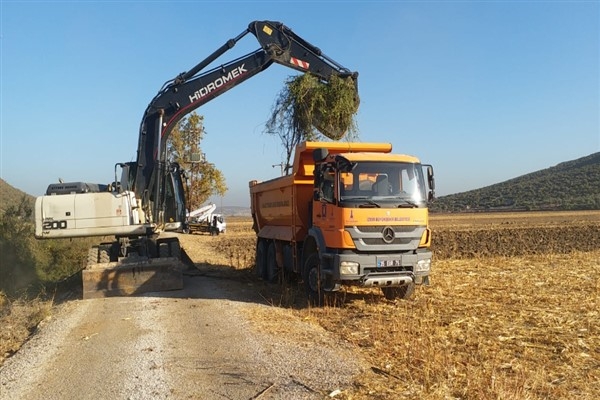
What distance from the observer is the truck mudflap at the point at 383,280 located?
959 centimetres

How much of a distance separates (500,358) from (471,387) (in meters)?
1.36

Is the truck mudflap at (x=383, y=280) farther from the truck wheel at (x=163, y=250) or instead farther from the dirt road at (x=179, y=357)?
the truck wheel at (x=163, y=250)

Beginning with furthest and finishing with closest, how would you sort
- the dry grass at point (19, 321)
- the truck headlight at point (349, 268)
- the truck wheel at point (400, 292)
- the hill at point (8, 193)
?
the hill at point (8, 193)
the truck wheel at point (400, 292)
the truck headlight at point (349, 268)
the dry grass at point (19, 321)

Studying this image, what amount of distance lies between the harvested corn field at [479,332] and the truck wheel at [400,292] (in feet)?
0.55

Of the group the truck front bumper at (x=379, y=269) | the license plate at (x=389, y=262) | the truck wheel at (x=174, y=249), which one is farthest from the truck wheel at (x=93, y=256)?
the license plate at (x=389, y=262)

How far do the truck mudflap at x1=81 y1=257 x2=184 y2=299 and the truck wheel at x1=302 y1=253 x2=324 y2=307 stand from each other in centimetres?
342

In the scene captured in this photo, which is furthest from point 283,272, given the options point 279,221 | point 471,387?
point 471,387

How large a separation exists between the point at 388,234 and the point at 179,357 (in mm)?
4542

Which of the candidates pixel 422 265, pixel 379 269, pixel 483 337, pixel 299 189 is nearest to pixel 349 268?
pixel 379 269

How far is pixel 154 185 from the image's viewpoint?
14125mm

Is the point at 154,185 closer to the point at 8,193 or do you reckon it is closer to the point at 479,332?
the point at 479,332

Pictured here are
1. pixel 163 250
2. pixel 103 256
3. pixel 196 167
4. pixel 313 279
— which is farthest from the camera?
pixel 196 167

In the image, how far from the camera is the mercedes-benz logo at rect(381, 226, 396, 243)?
9.66 m

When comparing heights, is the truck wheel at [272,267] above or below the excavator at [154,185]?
below
